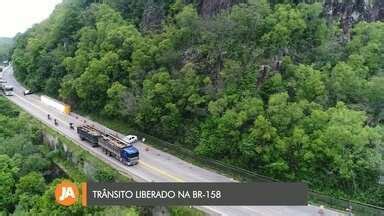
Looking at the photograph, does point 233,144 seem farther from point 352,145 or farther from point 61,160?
point 61,160

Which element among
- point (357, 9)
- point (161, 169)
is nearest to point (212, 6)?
point (357, 9)

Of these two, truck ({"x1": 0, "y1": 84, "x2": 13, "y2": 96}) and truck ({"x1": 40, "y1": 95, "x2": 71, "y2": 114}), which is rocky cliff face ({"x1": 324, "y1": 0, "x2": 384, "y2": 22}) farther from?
truck ({"x1": 0, "y1": 84, "x2": 13, "y2": 96})

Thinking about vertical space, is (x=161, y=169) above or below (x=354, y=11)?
below

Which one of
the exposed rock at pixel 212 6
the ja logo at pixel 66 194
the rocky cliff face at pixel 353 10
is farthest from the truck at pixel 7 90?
the rocky cliff face at pixel 353 10

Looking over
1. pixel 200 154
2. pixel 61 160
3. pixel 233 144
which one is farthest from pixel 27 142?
pixel 233 144

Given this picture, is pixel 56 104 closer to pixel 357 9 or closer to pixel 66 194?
pixel 66 194
